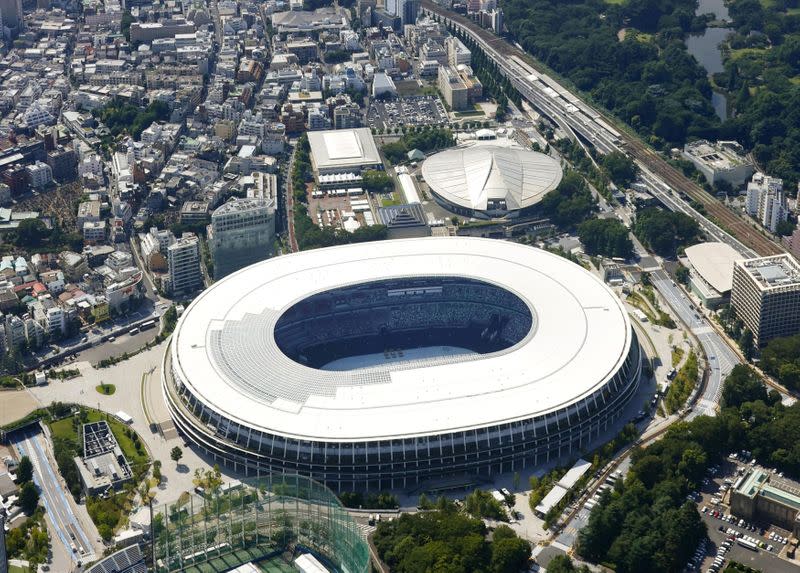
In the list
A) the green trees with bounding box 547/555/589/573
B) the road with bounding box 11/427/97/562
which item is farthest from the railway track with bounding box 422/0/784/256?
the road with bounding box 11/427/97/562

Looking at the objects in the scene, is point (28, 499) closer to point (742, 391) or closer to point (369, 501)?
point (369, 501)

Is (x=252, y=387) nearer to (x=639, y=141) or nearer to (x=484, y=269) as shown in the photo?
(x=484, y=269)

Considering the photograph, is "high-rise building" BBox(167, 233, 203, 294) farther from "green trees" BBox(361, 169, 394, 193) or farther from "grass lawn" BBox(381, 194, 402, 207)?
"green trees" BBox(361, 169, 394, 193)

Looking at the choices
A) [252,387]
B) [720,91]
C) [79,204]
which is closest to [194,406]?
[252,387]

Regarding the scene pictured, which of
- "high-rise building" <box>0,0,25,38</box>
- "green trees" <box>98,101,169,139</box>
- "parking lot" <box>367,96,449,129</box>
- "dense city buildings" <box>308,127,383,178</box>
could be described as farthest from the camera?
"high-rise building" <box>0,0,25,38</box>

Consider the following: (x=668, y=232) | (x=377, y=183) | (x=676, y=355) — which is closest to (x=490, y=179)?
(x=377, y=183)

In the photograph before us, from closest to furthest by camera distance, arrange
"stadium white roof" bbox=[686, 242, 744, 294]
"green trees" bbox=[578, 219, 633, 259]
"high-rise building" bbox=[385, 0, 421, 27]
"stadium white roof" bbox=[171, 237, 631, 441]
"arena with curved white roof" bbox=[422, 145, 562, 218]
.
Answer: "stadium white roof" bbox=[171, 237, 631, 441]
"stadium white roof" bbox=[686, 242, 744, 294]
"green trees" bbox=[578, 219, 633, 259]
"arena with curved white roof" bbox=[422, 145, 562, 218]
"high-rise building" bbox=[385, 0, 421, 27]
